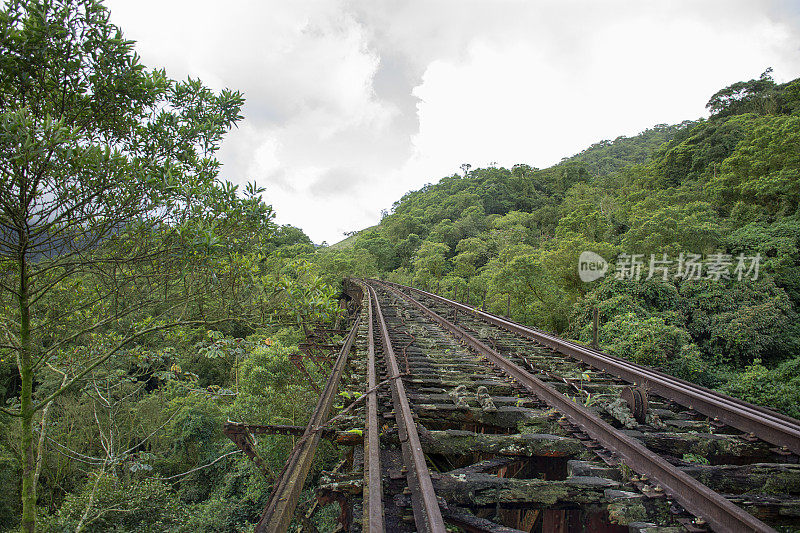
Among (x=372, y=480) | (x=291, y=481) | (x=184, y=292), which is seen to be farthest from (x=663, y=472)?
(x=184, y=292)

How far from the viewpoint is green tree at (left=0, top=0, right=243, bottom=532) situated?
268 centimetres

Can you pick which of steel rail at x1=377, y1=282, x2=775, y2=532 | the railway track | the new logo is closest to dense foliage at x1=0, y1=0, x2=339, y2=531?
the railway track

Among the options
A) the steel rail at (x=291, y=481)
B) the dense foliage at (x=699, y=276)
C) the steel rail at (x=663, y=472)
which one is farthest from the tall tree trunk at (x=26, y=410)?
the dense foliage at (x=699, y=276)

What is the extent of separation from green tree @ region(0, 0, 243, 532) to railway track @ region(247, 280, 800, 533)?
252 centimetres

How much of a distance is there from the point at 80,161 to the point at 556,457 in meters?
4.39

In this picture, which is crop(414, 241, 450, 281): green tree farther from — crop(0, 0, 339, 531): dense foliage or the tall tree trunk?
the tall tree trunk

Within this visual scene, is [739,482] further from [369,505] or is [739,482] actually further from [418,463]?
[369,505]

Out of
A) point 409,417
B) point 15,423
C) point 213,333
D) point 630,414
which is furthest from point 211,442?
point 630,414

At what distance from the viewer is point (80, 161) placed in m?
2.85

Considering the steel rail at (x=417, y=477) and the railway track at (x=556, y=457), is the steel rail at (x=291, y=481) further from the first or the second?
the steel rail at (x=417, y=477)

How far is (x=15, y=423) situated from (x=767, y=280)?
2716 centimetres

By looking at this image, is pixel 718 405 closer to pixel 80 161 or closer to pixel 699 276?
pixel 80 161

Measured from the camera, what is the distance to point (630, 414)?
10.5ft

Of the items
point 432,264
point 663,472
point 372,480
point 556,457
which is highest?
point 432,264
